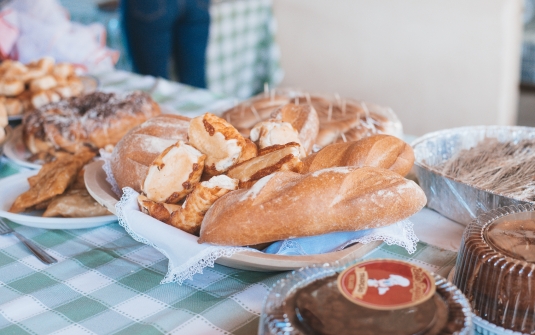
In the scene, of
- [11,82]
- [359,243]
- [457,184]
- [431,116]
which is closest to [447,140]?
[457,184]

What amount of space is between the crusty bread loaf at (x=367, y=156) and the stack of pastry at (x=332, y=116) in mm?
241

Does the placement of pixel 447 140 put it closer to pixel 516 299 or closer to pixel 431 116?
pixel 516 299

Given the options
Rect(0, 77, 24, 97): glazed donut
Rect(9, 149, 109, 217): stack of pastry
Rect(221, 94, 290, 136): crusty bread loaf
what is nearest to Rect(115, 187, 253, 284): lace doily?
Rect(9, 149, 109, 217): stack of pastry

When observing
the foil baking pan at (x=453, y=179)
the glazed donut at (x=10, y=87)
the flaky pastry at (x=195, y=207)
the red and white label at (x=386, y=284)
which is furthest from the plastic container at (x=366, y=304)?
the glazed donut at (x=10, y=87)

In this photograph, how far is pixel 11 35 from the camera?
2.26m

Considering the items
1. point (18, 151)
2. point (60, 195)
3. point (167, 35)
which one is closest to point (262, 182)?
point (60, 195)

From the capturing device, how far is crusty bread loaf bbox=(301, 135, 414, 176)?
2.85ft

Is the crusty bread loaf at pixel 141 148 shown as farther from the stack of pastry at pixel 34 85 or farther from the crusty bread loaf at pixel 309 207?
the stack of pastry at pixel 34 85

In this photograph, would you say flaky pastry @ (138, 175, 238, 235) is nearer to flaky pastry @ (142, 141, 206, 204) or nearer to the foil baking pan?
flaky pastry @ (142, 141, 206, 204)

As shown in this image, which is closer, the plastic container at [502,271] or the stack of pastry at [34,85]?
the plastic container at [502,271]

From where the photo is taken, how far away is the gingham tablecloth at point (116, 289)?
29.7 inches

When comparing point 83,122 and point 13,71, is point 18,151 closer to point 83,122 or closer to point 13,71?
point 83,122

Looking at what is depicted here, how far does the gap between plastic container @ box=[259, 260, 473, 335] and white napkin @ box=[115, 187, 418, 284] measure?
155 mm

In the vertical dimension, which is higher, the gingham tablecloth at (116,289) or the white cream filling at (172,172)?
the white cream filling at (172,172)
